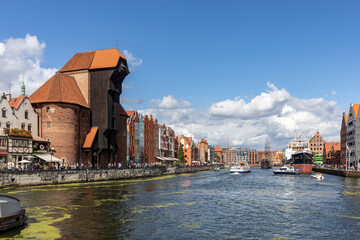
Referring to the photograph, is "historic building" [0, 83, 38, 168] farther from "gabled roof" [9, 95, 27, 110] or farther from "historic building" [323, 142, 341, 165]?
"historic building" [323, 142, 341, 165]

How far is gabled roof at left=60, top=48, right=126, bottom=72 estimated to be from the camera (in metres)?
80.9

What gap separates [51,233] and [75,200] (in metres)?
15.9

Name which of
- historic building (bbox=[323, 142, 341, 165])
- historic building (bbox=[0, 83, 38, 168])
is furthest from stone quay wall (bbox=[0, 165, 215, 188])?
historic building (bbox=[323, 142, 341, 165])

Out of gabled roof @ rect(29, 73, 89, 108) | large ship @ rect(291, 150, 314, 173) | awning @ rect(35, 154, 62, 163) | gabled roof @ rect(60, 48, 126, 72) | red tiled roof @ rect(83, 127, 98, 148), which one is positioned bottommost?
large ship @ rect(291, 150, 314, 173)

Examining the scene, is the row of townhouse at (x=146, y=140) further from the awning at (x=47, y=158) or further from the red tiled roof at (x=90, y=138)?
the awning at (x=47, y=158)

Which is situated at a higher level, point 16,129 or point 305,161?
point 16,129

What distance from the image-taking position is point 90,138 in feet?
250

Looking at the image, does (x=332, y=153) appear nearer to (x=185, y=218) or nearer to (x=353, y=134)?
(x=353, y=134)

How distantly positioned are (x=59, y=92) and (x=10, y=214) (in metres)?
52.3

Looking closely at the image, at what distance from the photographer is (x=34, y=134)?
224 ft

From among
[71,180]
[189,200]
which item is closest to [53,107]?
[71,180]

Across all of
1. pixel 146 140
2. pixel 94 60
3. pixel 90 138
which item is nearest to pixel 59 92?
pixel 90 138

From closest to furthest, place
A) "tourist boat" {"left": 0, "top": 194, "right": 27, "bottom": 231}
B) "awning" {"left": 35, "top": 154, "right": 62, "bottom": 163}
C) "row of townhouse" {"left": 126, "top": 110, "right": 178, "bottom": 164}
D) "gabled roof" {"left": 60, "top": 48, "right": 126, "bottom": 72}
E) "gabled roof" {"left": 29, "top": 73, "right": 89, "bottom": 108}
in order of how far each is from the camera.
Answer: "tourist boat" {"left": 0, "top": 194, "right": 27, "bottom": 231} → "awning" {"left": 35, "top": 154, "right": 62, "bottom": 163} → "gabled roof" {"left": 29, "top": 73, "right": 89, "bottom": 108} → "gabled roof" {"left": 60, "top": 48, "right": 126, "bottom": 72} → "row of townhouse" {"left": 126, "top": 110, "right": 178, "bottom": 164}

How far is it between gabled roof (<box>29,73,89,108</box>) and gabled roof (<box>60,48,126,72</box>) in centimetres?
548
